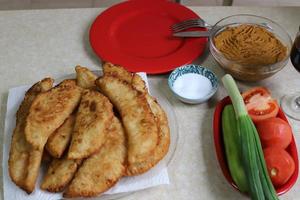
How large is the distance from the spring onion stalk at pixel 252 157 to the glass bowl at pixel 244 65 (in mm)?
127

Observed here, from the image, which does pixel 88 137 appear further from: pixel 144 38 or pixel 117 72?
pixel 144 38

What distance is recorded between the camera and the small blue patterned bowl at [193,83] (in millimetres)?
1075

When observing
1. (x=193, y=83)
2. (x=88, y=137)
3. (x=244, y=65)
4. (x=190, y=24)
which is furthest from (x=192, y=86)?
(x=88, y=137)

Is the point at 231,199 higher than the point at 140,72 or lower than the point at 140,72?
lower

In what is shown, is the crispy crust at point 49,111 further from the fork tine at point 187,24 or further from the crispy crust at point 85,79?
the fork tine at point 187,24

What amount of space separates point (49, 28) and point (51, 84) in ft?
1.28

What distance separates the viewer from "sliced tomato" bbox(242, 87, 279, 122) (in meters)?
0.98

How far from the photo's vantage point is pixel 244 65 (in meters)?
1.07

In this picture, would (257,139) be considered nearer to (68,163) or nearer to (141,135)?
(141,135)

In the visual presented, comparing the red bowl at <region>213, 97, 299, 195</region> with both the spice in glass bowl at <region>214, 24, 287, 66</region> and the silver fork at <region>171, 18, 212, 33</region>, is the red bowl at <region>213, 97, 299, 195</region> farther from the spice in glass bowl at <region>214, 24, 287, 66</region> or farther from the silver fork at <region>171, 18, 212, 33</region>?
the silver fork at <region>171, 18, 212, 33</region>

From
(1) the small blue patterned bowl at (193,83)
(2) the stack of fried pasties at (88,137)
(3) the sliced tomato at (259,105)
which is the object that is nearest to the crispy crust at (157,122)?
(2) the stack of fried pasties at (88,137)

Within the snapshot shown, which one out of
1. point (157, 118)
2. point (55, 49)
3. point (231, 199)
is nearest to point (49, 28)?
point (55, 49)

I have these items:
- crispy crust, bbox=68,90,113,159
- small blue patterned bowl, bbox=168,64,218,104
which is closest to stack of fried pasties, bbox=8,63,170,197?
crispy crust, bbox=68,90,113,159

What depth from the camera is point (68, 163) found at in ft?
2.82
